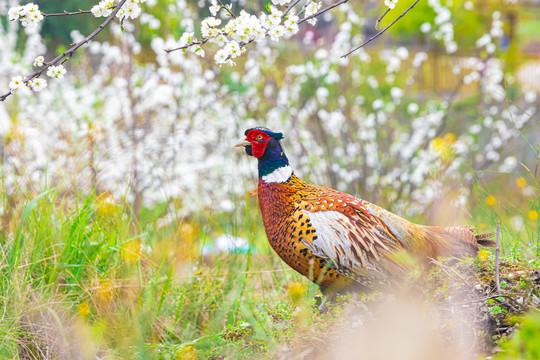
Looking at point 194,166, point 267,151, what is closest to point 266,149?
point 267,151

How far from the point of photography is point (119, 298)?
2.99 meters

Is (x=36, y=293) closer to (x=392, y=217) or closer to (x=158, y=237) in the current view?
(x=158, y=237)

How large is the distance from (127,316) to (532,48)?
21889mm

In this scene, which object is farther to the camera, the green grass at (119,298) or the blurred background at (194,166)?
the blurred background at (194,166)

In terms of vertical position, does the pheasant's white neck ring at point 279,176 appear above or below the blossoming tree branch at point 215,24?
below

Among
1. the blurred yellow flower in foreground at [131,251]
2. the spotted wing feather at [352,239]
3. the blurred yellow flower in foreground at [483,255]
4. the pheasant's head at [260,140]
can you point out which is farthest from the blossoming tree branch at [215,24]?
the blurred yellow flower in foreground at [483,255]

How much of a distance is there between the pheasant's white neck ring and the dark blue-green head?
0.02 meters

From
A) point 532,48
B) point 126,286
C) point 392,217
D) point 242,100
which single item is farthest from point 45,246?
point 532,48

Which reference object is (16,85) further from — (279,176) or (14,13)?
(279,176)

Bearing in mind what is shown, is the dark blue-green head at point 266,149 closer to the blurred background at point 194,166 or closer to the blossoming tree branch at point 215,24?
the blossoming tree branch at point 215,24

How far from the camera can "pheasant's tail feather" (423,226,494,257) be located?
2.89 metres

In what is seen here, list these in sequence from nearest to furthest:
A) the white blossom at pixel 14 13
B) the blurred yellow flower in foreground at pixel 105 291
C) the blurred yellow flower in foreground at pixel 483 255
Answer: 1. the white blossom at pixel 14 13
2. the blurred yellow flower in foreground at pixel 483 255
3. the blurred yellow flower in foreground at pixel 105 291

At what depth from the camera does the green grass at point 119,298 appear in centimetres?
266

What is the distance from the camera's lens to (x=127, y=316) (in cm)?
285
